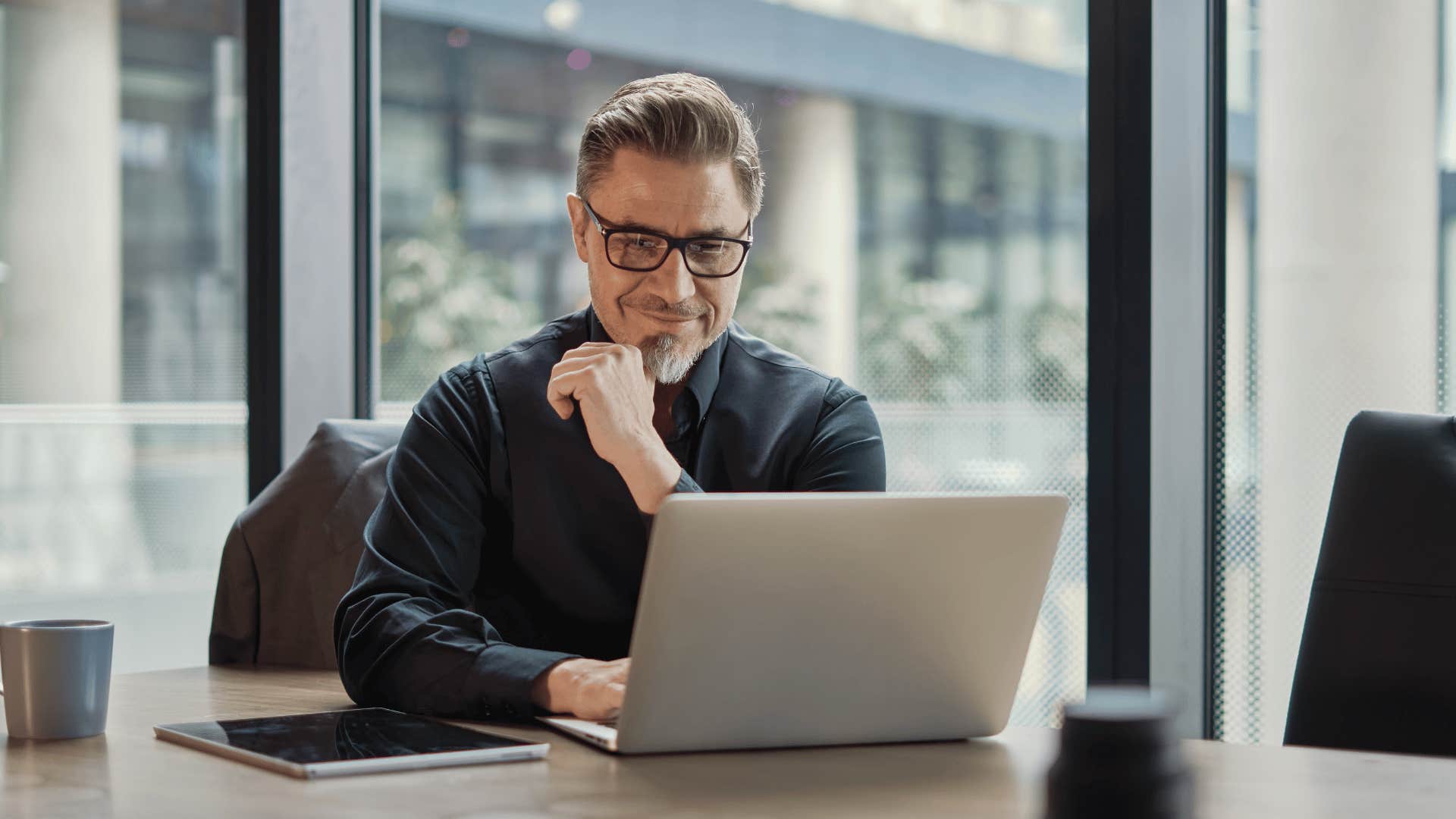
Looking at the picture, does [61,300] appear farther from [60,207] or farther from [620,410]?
[620,410]

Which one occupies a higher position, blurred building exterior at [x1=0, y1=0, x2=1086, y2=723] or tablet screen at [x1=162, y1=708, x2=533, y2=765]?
blurred building exterior at [x1=0, y1=0, x2=1086, y2=723]

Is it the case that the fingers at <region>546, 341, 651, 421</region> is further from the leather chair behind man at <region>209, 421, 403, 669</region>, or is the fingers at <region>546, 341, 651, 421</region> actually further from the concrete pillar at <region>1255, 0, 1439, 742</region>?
the concrete pillar at <region>1255, 0, 1439, 742</region>

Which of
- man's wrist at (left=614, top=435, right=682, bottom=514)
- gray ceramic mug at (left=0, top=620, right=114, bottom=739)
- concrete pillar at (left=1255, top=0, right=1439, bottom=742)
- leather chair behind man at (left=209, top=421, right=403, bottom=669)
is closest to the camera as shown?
gray ceramic mug at (left=0, top=620, right=114, bottom=739)

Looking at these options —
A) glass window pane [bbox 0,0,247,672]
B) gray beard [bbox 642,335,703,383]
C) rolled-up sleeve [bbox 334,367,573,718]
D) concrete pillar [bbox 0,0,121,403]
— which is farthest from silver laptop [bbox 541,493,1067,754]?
concrete pillar [bbox 0,0,121,403]

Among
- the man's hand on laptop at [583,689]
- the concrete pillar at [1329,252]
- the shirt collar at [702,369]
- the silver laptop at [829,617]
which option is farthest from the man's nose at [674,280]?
the concrete pillar at [1329,252]

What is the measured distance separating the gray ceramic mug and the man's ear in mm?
813

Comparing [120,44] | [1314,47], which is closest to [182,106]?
[120,44]

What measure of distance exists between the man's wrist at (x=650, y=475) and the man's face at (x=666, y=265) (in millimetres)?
260

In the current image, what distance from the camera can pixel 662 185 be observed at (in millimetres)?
1680

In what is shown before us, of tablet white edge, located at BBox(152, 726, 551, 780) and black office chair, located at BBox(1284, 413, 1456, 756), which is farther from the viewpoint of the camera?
black office chair, located at BBox(1284, 413, 1456, 756)

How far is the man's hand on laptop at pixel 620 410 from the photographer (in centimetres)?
149

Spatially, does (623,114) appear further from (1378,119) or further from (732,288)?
(1378,119)

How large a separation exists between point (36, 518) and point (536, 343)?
1673 mm

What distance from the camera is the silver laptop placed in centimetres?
101
